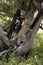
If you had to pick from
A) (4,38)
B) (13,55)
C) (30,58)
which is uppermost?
(4,38)

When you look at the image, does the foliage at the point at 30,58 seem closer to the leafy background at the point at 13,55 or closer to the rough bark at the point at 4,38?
the leafy background at the point at 13,55

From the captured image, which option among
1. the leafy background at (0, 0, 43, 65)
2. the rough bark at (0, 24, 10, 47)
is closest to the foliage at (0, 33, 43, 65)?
the leafy background at (0, 0, 43, 65)

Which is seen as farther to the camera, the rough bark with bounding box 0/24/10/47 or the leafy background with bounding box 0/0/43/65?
the rough bark with bounding box 0/24/10/47

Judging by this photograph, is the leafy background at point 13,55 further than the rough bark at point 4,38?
No

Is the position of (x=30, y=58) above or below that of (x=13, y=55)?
below

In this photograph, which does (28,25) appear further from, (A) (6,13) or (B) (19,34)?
(A) (6,13)

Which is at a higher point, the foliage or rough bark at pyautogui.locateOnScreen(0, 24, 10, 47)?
rough bark at pyautogui.locateOnScreen(0, 24, 10, 47)

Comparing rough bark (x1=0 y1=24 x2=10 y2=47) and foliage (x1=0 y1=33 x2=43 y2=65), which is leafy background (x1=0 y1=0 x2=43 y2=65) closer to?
foliage (x1=0 y1=33 x2=43 y2=65)

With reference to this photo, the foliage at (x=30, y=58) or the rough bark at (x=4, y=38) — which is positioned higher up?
the rough bark at (x=4, y=38)

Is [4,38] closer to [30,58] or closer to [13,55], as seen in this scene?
[13,55]

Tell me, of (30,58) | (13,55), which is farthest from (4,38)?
(30,58)

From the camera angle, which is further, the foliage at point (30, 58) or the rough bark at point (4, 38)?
the rough bark at point (4, 38)

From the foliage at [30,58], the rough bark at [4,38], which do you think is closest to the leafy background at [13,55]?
the foliage at [30,58]

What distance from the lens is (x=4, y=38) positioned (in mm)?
7695
